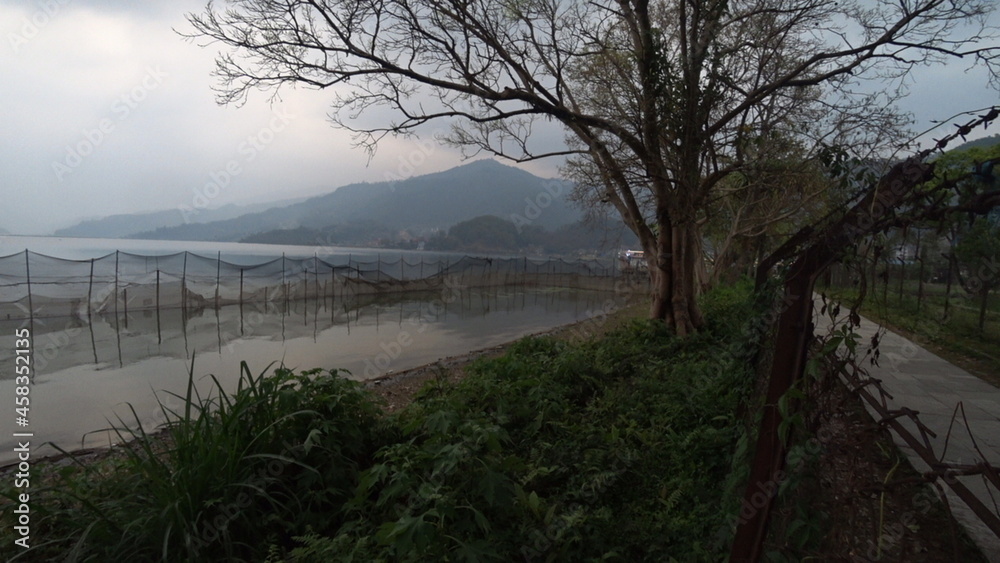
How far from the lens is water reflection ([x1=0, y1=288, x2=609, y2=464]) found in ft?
22.3

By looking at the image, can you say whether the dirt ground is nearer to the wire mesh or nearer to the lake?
the lake

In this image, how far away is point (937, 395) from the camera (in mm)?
5410

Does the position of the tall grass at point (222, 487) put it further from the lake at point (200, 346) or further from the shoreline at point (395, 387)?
the lake at point (200, 346)

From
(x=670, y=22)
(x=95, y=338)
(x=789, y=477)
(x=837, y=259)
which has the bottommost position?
(x=95, y=338)

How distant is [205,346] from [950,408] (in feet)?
40.0

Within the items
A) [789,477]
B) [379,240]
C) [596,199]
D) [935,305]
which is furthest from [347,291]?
[379,240]

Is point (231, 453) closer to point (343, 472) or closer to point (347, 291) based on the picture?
point (343, 472)

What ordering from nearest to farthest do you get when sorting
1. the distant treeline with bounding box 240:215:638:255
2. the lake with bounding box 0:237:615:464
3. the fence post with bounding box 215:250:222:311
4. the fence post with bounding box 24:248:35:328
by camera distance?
the lake with bounding box 0:237:615:464, the fence post with bounding box 24:248:35:328, the fence post with bounding box 215:250:222:311, the distant treeline with bounding box 240:215:638:255

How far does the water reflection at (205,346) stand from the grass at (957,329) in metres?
8.24

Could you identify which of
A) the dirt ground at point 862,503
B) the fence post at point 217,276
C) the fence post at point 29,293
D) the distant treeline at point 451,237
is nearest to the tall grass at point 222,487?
the dirt ground at point 862,503

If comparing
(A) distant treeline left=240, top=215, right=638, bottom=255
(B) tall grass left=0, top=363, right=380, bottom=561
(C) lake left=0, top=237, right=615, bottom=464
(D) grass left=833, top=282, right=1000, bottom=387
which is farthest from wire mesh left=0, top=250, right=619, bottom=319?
(A) distant treeline left=240, top=215, right=638, bottom=255

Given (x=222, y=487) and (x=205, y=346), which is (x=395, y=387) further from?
(x=205, y=346)

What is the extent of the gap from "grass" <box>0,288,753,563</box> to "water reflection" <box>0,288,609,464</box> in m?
0.89

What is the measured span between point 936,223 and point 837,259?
10.8 inches
